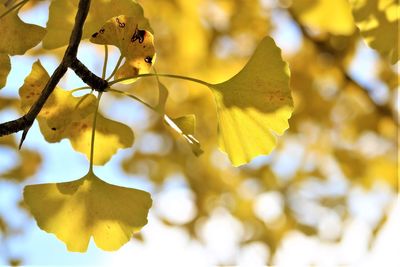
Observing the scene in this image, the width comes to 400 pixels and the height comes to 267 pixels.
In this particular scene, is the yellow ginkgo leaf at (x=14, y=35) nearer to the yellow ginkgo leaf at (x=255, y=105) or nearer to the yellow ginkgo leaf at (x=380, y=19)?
the yellow ginkgo leaf at (x=255, y=105)

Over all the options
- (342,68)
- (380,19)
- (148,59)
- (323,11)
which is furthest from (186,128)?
(342,68)

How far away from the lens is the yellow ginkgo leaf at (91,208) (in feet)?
1.75

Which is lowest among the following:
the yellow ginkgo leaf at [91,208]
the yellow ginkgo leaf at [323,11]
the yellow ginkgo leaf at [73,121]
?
the yellow ginkgo leaf at [323,11]

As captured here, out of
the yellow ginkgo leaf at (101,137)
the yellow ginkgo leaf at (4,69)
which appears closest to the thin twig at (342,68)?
the yellow ginkgo leaf at (101,137)

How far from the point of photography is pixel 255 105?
1.72 ft

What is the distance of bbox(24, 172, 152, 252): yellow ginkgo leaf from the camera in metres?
0.53

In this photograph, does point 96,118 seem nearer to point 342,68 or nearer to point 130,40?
point 130,40

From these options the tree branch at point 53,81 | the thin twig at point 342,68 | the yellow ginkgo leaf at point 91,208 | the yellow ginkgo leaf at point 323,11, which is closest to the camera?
the tree branch at point 53,81

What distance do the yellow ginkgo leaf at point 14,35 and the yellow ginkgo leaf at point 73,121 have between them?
0.7 inches

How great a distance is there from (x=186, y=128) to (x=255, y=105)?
0.07 meters

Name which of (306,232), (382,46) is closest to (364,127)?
(306,232)

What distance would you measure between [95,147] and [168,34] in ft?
3.55

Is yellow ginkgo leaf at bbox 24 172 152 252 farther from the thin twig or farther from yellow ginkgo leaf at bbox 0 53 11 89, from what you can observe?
the thin twig


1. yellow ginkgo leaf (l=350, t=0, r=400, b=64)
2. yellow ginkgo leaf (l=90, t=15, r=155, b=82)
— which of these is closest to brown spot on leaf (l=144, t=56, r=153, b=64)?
yellow ginkgo leaf (l=90, t=15, r=155, b=82)
